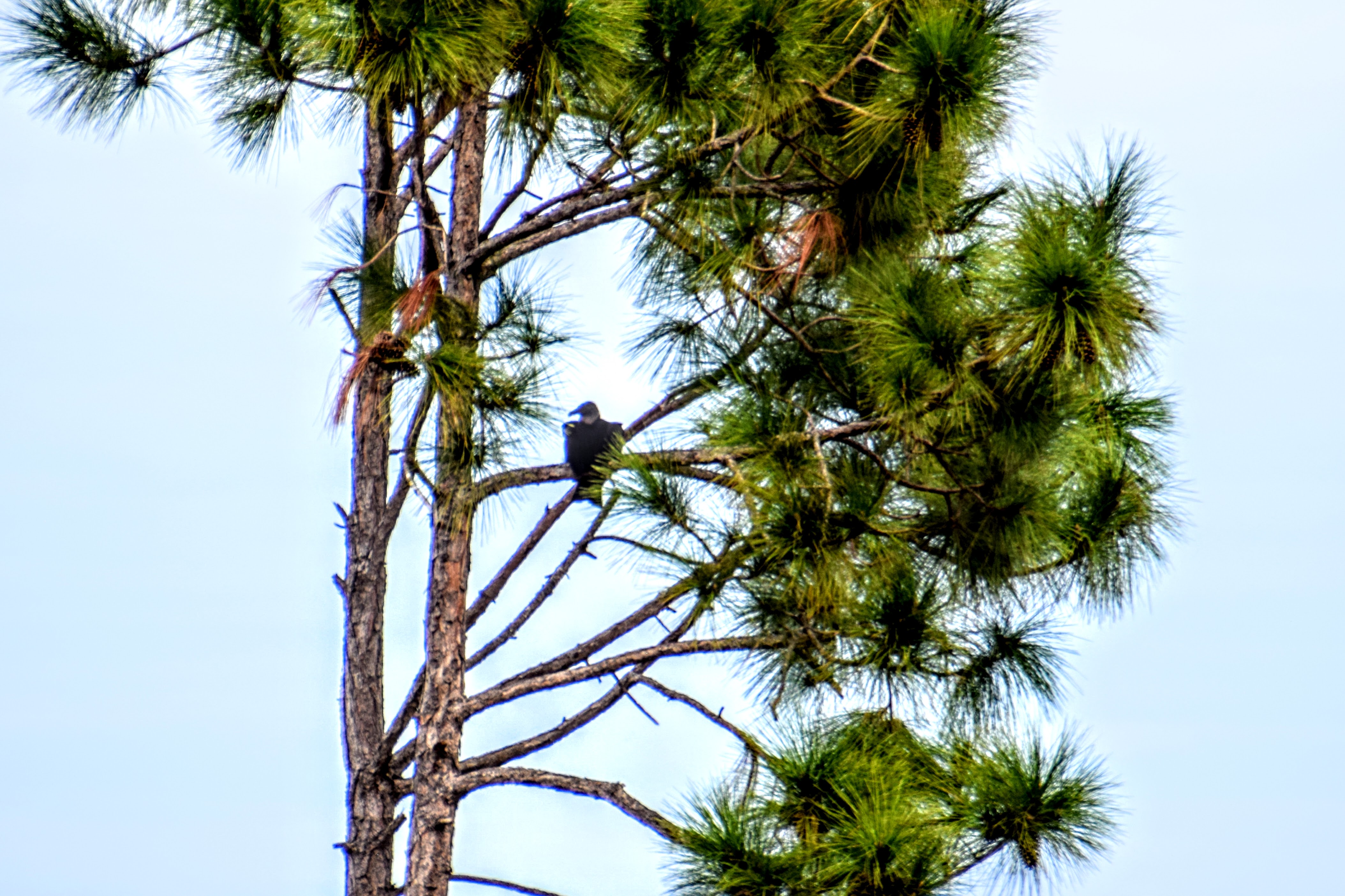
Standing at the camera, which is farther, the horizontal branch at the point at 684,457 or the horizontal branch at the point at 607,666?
the horizontal branch at the point at 607,666

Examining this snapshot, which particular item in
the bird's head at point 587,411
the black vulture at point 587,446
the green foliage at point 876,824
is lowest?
the green foliage at point 876,824

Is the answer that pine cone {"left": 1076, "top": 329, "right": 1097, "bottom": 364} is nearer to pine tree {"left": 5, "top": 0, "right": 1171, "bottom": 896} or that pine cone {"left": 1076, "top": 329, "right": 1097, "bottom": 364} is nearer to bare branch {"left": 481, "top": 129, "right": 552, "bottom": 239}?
pine tree {"left": 5, "top": 0, "right": 1171, "bottom": 896}

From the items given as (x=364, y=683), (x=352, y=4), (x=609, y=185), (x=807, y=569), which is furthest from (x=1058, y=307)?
(x=364, y=683)

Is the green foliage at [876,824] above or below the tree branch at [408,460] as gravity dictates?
below

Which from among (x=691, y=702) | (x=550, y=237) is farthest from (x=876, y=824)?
(x=550, y=237)

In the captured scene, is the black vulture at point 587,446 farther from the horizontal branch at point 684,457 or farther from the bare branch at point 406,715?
the bare branch at point 406,715

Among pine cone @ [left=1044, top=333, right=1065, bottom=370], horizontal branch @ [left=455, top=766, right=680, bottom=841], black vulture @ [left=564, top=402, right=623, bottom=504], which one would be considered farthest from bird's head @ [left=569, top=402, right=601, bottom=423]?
pine cone @ [left=1044, top=333, right=1065, bottom=370]

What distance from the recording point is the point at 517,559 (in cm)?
388

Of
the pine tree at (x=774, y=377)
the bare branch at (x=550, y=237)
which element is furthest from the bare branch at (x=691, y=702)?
the bare branch at (x=550, y=237)

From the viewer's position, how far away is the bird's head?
3.84m

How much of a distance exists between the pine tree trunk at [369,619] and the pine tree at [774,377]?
11mm

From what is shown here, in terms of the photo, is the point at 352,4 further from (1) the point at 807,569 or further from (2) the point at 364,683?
(2) the point at 364,683

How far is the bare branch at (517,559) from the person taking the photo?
385 cm

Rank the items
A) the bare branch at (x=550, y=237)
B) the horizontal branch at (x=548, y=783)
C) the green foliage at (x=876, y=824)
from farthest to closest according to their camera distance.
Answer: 1. the bare branch at (x=550, y=237)
2. the horizontal branch at (x=548, y=783)
3. the green foliage at (x=876, y=824)
